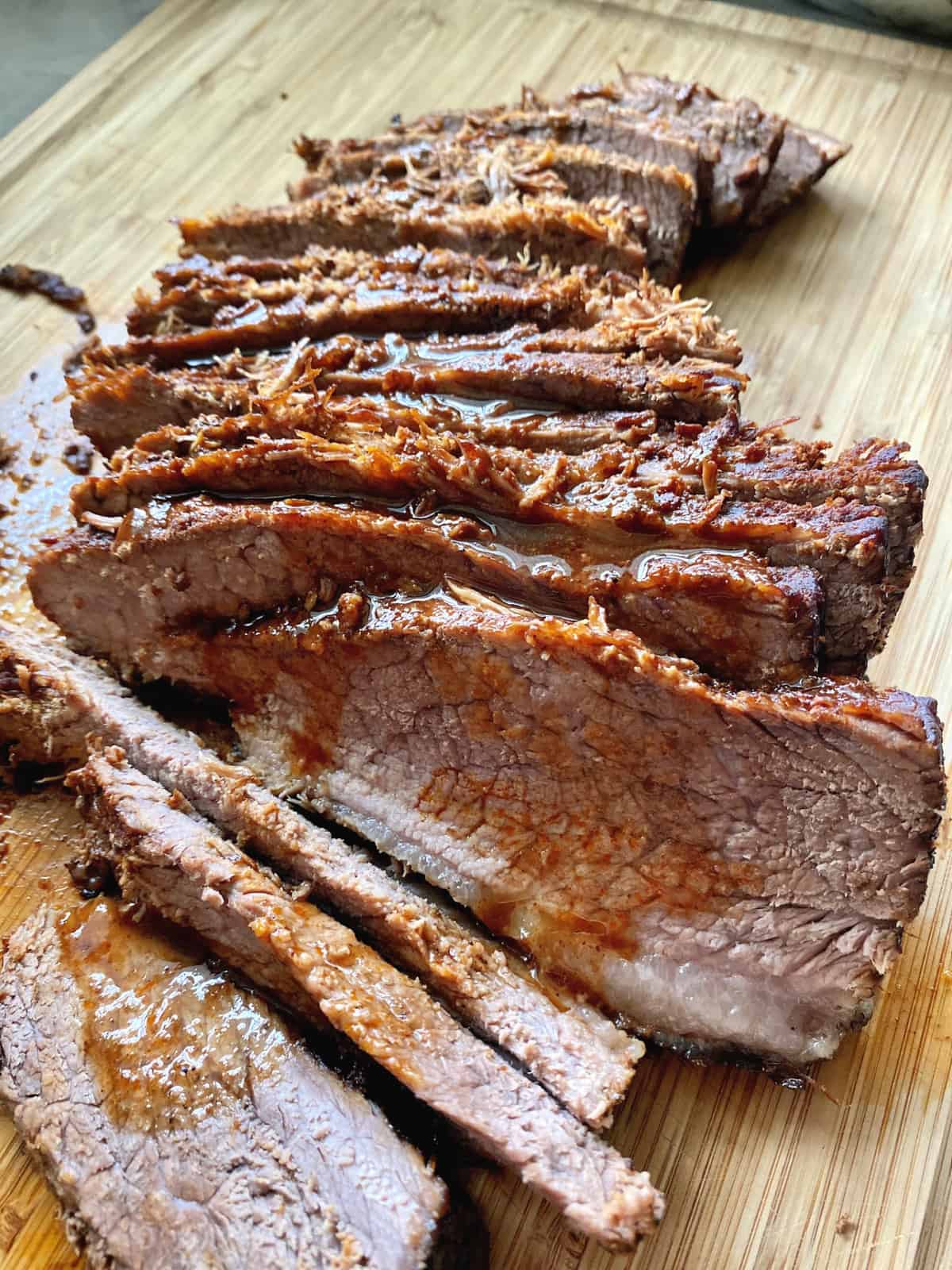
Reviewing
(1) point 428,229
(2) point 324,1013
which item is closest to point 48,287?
(1) point 428,229

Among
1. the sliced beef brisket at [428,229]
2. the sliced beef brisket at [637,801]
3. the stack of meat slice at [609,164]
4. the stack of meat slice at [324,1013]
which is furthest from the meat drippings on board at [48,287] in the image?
the sliced beef brisket at [637,801]

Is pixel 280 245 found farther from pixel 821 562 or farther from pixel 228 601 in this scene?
pixel 821 562

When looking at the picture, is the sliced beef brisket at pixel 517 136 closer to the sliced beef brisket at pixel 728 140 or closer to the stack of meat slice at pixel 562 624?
the sliced beef brisket at pixel 728 140

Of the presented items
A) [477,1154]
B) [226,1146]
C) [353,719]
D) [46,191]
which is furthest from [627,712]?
[46,191]

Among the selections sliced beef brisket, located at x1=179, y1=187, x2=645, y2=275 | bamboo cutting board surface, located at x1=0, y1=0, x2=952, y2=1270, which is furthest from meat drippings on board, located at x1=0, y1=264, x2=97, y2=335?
sliced beef brisket, located at x1=179, y1=187, x2=645, y2=275

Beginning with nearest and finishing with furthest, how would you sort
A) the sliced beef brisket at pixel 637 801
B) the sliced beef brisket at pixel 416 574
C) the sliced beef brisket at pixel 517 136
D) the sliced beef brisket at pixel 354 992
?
the sliced beef brisket at pixel 354 992 < the sliced beef brisket at pixel 637 801 < the sliced beef brisket at pixel 416 574 < the sliced beef brisket at pixel 517 136

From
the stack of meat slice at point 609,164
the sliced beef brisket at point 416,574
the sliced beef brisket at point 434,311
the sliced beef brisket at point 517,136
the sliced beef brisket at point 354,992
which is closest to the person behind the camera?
the sliced beef brisket at point 354,992
